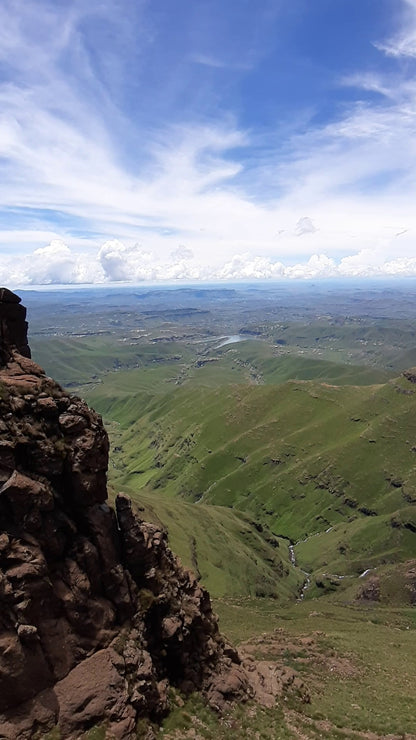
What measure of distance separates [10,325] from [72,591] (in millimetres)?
24801

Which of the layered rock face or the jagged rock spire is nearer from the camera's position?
the layered rock face

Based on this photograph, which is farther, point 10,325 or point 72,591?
point 10,325

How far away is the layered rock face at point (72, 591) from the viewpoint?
2873cm

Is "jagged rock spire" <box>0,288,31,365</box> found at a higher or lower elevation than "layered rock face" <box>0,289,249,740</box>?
higher

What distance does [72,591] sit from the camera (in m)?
33.0

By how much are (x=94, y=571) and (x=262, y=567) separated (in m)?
183

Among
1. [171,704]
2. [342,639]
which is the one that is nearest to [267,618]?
[342,639]

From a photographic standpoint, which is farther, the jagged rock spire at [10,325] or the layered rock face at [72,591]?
the jagged rock spire at [10,325]

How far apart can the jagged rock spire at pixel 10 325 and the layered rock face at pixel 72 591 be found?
4.9 inches

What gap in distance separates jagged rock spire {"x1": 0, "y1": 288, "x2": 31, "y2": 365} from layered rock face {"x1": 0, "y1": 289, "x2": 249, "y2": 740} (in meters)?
0.13

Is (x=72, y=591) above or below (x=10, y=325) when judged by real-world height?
below

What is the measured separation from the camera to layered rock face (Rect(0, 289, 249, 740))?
28.7 metres

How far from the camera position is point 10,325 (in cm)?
4166

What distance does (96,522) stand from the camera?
36.7m
